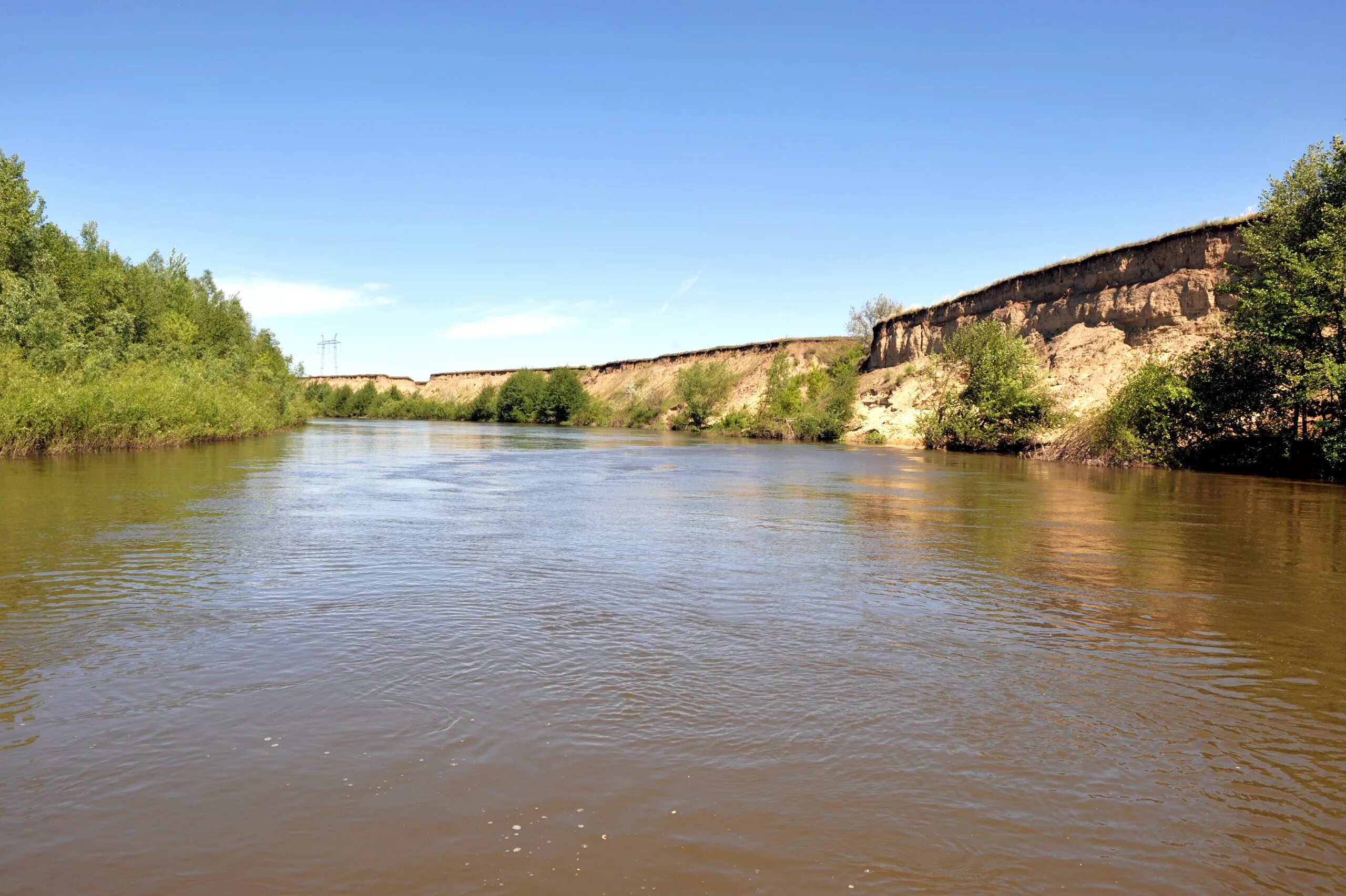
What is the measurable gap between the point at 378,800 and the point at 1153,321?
164 ft

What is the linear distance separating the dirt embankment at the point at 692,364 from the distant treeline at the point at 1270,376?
48900mm

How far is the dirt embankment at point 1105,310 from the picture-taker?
42.5m

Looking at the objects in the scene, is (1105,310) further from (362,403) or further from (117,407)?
(362,403)

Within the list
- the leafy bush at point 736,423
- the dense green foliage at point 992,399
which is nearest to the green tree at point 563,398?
the leafy bush at point 736,423

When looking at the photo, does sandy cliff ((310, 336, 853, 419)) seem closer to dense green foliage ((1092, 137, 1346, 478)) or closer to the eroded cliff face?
the eroded cliff face

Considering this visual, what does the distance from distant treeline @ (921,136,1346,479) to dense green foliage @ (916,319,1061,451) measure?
3887 mm

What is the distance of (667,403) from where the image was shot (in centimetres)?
10062

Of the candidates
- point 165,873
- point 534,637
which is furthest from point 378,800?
point 534,637

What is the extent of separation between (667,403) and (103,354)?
66884mm

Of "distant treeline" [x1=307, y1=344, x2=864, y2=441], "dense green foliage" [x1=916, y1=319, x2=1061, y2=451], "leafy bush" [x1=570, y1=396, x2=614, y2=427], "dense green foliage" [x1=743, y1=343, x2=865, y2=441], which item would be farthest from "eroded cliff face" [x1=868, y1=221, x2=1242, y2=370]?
"leafy bush" [x1=570, y1=396, x2=614, y2=427]

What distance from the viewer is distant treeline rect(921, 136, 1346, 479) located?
25.8m

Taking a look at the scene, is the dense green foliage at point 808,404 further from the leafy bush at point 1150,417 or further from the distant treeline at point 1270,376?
the leafy bush at point 1150,417

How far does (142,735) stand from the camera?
520cm

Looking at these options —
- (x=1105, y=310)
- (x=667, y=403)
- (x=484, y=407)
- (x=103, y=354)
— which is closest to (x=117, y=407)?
(x=103, y=354)
